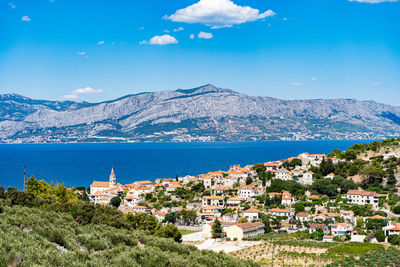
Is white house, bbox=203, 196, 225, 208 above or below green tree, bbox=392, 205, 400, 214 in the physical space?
below

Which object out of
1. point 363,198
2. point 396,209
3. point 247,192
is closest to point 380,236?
point 396,209

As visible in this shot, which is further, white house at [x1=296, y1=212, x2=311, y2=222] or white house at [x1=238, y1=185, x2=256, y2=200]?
white house at [x1=238, y1=185, x2=256, y2=200]

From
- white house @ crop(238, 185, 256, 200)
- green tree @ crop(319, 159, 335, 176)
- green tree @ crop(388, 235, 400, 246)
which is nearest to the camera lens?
green tree @ crop(388, 235, 400, 246)

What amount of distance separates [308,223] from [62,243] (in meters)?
34.9

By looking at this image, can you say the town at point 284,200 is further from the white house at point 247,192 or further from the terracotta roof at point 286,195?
the white house at point 247,192

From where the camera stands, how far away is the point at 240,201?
57781mm

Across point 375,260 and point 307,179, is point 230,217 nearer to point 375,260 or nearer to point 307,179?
point 307,179

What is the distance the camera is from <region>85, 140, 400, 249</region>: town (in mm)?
43947

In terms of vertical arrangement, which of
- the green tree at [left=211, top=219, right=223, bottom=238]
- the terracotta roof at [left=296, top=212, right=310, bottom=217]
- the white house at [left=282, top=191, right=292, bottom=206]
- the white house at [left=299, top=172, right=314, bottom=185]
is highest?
the white house at [left=299, top=172, right=314, bottom=185]

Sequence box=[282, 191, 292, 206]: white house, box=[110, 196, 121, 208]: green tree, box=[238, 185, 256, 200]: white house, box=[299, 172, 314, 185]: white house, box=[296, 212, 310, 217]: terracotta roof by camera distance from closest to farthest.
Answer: box=[296, 212, 310, 217]: terracotta roof → box=[282, 191, 292, 206]: white house → box=[238, 185, 256, 200]: white house → box=[110, 196, 121, 208]: green tree → box=[299, 172, 314, 185]: white house

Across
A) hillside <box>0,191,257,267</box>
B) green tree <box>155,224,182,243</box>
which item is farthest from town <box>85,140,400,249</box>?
hillside <box>0,191,257,267</box>

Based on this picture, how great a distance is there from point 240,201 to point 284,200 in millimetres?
6822

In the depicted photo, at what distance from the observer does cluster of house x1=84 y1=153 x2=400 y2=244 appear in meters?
44.5

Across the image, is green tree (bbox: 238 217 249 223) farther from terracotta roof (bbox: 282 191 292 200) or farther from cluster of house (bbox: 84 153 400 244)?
terracotta roof (bbox: 282 191 292 200)
